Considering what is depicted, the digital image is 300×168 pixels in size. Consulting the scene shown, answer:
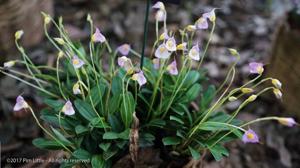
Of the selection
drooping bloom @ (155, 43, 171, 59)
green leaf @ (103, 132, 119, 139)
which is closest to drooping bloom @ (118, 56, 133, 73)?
drooping bloom @ (155, 43, 171, 59)

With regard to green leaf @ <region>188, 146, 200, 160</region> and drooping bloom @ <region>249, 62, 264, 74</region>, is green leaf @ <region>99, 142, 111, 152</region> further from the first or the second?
drooping bloom @ <region>249, 62, 264, 74</region>

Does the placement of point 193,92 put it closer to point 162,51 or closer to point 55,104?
point 162,51

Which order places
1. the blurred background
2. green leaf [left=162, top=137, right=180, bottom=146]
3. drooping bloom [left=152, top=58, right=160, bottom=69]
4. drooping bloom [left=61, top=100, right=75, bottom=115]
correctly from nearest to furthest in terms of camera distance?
drooping bloom [left=61, top=100, right=75, bottom=115] → green leaf [left=162, top=137, right=180, bottom=146] → drooping bloom [left=152, top=58, right=160, bottom=69] → the blurred background

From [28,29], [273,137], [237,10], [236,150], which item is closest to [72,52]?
[28,29]

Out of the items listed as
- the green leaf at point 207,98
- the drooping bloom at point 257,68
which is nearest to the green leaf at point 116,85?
the green leaf at point 207,98

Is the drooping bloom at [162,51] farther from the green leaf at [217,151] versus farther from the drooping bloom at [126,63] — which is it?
the green leaf at [217,151]

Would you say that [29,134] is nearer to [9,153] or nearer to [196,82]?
[9,153]

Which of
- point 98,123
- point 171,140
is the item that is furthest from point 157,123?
point 98,123
